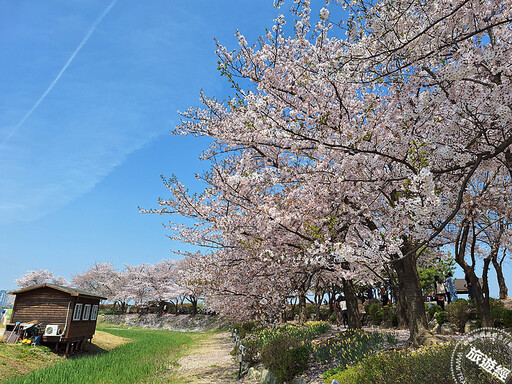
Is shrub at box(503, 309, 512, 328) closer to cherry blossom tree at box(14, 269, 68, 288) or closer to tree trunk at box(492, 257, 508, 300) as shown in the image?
tree trunk at box(492, 257, 508, 300)

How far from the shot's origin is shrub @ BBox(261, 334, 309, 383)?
880 cm

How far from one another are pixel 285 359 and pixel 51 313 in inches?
604

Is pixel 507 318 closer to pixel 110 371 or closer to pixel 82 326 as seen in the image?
pixel 110 371

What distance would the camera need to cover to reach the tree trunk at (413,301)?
810cm

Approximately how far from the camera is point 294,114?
8.85m

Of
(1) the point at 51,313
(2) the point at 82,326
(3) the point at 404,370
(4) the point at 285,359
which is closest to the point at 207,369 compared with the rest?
(4) the point at 285,359

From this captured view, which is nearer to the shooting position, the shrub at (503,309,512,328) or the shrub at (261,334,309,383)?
the shrub at (261,334,309,383)

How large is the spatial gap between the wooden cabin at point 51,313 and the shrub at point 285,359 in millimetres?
13284

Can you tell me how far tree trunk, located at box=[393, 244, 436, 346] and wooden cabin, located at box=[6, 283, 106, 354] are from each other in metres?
17.0

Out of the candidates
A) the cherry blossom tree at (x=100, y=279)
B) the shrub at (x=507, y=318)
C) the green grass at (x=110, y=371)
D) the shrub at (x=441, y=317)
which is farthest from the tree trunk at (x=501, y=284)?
the cherry blossom tree at (x=100, y=279)

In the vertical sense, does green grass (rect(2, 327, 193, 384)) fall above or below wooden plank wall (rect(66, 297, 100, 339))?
below

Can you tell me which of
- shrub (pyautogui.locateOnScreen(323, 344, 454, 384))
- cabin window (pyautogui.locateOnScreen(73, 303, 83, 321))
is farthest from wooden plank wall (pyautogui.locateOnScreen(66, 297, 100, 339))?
shrub (pyautogui.locateOnScreen(323, 344, 454, 384))

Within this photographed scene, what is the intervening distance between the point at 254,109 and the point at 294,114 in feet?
7.95

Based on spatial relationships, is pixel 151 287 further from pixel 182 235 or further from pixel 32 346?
pixel 182 235
